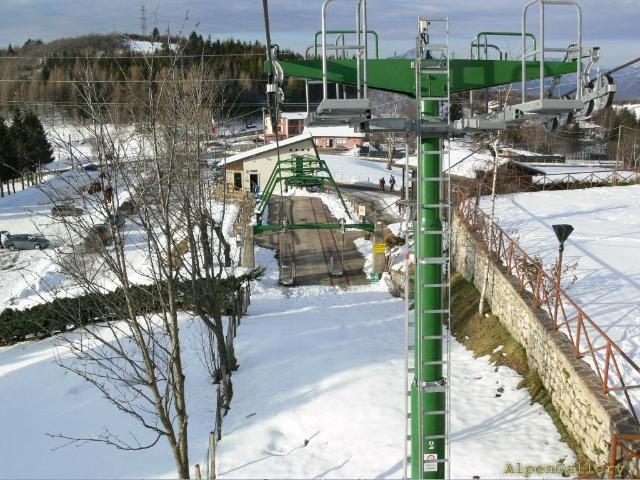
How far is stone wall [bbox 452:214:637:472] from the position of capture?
6.62m

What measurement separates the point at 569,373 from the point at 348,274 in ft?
45.3

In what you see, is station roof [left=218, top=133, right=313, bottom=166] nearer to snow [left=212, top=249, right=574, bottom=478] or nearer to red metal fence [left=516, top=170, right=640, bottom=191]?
red metal fence [left=516, top=170, right=640, bottom=191]

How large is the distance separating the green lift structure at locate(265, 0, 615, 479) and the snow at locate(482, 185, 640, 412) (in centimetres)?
287

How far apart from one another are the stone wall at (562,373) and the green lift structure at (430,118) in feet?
6.41

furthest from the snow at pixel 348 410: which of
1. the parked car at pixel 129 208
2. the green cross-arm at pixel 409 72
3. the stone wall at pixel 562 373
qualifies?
the green cross-arm at pixel 409 72

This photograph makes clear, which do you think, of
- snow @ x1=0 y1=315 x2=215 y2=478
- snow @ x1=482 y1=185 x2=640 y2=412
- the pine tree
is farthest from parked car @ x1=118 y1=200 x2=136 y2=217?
the pine tree

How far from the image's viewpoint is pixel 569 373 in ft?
26.0

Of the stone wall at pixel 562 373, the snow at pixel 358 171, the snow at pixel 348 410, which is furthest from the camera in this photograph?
the snow at pixel 358 171

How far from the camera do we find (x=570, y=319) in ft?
30.5

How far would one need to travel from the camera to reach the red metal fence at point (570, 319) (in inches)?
275

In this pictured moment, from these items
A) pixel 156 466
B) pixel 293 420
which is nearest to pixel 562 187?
pixel 293 420

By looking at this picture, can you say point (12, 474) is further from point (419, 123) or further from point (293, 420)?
point (419, 123)

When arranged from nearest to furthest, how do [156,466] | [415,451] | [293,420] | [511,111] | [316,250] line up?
1. [511,111]
2. [415,451]
3. [156,466]
4. [293,420]
5. [316,250]

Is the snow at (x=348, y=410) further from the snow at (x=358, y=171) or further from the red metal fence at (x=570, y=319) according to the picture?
the snow at (x=358, y=171)
